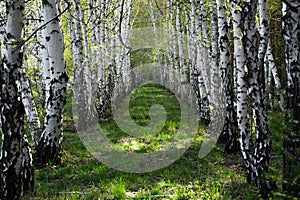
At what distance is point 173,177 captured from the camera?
7309mm

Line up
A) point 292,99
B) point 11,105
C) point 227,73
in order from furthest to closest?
1. point 227,73
2. point 11,105
3. point 292,99

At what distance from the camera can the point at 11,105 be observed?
4.75m

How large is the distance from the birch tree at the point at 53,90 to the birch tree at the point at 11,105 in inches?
126

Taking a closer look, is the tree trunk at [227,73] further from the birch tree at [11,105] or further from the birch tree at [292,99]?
the birch tree at [292,99]

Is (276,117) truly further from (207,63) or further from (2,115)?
(207,63)

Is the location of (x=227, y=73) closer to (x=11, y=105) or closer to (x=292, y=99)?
(x=11, y=105)

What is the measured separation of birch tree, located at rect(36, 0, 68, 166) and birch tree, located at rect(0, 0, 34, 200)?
10.5ft

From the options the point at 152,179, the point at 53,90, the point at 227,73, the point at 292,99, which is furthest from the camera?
the point at 227,73

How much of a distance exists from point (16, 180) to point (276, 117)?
3446mm

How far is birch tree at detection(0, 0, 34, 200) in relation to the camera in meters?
4.69

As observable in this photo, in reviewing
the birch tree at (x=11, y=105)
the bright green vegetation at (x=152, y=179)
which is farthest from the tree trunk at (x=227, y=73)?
the birch tree at (x=11, y=105)

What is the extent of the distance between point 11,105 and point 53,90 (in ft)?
11.3

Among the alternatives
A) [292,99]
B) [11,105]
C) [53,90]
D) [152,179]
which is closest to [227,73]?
[152,179]

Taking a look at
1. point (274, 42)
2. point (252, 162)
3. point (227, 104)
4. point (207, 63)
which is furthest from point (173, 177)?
point (274, 42)
